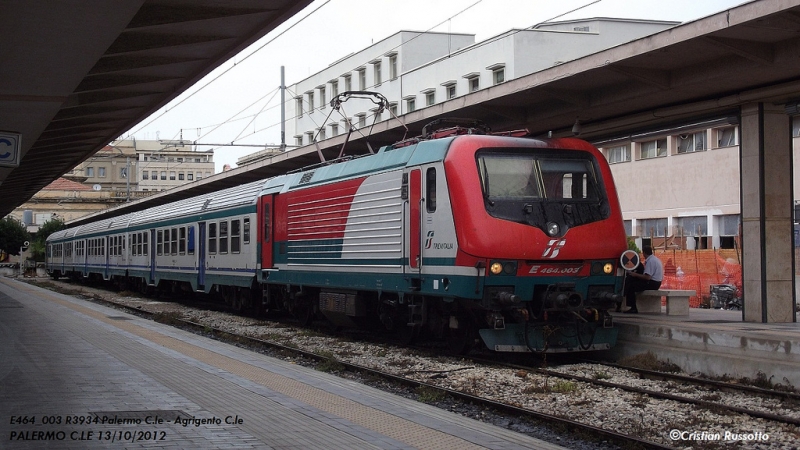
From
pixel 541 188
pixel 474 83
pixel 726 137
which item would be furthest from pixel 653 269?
pixel 474 83

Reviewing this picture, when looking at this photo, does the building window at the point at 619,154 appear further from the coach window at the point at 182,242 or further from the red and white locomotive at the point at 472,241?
the red and white locomotive at the point at 472,241

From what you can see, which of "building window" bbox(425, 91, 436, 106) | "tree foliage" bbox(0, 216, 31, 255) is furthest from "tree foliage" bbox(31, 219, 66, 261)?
"building window" bbox(425, 91, 436, 106)

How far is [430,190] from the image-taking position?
41.8 ft

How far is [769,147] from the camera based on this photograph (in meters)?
13.7

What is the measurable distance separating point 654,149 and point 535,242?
1249 inches

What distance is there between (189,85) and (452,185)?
3993 millimetres

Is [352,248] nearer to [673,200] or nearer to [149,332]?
[149,332]

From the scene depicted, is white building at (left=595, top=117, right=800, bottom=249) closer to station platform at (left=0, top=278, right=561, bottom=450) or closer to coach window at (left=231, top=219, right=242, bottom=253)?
coach window at (left=231, top=219, right=242, bottom=253)

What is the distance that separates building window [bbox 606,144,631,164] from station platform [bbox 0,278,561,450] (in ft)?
108

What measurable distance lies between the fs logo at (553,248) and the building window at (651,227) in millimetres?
30064

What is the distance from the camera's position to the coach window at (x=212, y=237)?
77.6 feet

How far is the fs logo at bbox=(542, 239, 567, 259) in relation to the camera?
11930mm

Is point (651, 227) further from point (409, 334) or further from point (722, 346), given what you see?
point (722, 346)

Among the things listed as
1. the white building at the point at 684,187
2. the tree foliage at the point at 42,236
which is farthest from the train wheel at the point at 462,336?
the tree foliage at the point at 42,236
